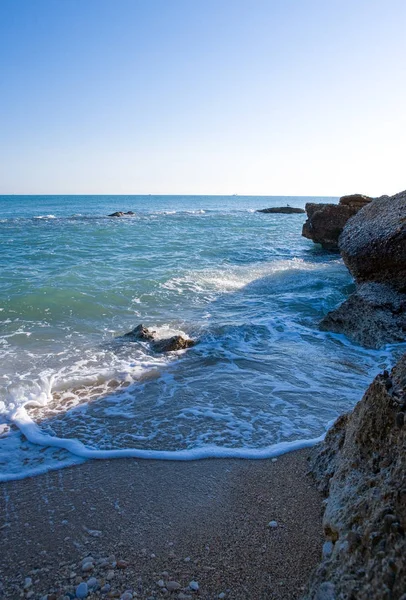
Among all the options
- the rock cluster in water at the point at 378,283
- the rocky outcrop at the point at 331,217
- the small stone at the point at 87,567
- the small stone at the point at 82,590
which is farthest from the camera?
the rocky outcrop at the point at 331,217

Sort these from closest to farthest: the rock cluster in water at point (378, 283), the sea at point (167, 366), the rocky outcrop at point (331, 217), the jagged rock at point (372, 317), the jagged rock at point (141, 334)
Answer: the sea at point (167, 366) → the jagged rock at point (372, 317) → the rock cluster in water at point (378, 283) → the jagged rock at point (141, 334) → the rocky outcrop at point (331, 217)

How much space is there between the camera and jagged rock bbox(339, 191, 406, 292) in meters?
7.29

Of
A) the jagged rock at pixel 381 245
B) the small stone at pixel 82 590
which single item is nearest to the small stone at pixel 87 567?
the small stone at pixel 82 590

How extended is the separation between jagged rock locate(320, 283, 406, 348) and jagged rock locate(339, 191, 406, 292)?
0.95ft

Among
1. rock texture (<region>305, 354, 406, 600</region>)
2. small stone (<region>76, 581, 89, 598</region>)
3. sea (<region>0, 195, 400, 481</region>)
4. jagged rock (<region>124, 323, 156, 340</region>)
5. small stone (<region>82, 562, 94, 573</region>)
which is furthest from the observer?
jagged rock (<region>124, 323, 156, 340</region>)

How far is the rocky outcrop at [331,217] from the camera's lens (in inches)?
686

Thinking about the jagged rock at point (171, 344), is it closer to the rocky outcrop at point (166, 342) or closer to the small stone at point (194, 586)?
the rocky outcrop at point (166, 342)

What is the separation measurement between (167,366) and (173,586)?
393 cm

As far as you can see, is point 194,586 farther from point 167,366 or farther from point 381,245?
point 381,245

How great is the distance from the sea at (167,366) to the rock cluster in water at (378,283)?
0.35 meters

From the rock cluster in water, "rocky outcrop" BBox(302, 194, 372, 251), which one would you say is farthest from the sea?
"rocky outcrop" BBox(302, 194, 372, 251)

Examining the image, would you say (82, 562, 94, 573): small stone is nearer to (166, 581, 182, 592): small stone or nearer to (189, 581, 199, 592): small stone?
(166, 581, 182, 592): small stone

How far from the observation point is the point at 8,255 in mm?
15742

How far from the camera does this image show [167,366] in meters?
6.17
